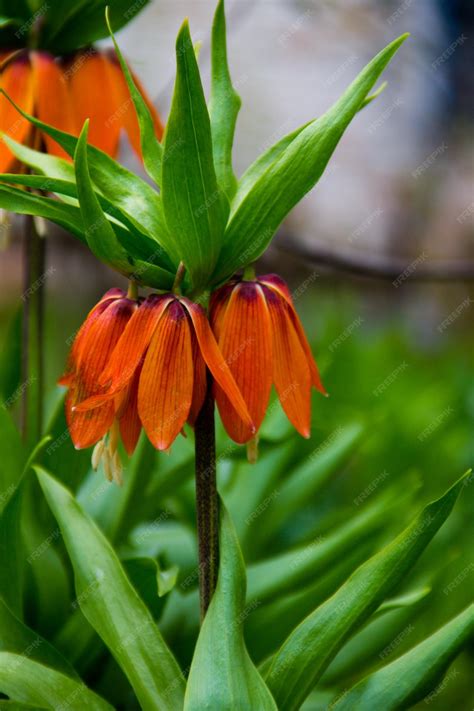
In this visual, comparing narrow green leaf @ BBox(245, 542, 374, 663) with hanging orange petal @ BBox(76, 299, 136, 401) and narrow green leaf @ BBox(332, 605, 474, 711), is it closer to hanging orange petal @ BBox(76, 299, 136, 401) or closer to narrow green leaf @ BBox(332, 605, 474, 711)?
narrow green leaf @ BBox(332, 605, 474, 711)

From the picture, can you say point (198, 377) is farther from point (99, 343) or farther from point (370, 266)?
point (370, 266)

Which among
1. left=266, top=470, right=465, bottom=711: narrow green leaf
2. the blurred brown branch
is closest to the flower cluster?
left=266, top=470, right=465, bottom=711: narrow green leaf

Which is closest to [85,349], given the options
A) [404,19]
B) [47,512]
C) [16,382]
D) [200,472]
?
[200,472]

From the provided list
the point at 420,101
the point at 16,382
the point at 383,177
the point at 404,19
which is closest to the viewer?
the point at 16,382

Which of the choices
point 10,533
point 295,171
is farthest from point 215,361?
point 10,533

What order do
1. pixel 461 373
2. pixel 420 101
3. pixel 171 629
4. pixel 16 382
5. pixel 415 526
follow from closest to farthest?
pixel 415 526 → pixel 171 629 → pixel 16 382 → pixel 461 373 → pixel 420 101

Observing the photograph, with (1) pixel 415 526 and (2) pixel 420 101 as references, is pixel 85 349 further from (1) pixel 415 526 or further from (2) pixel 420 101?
(2) pixel 420 101
